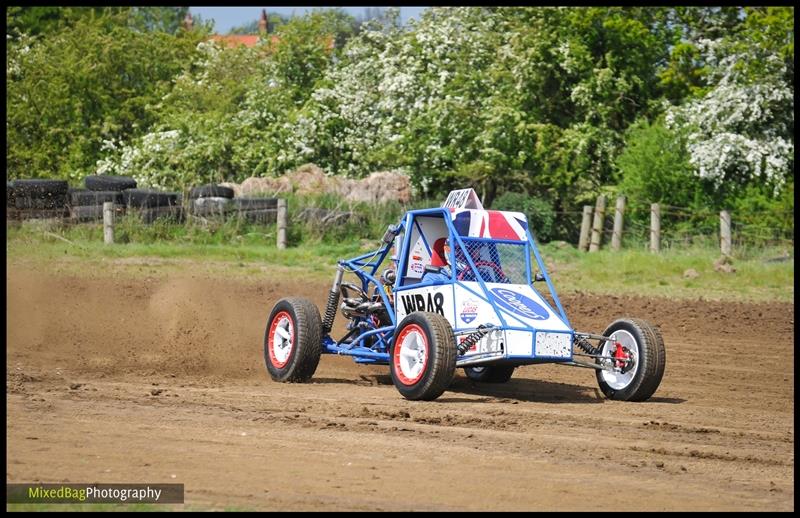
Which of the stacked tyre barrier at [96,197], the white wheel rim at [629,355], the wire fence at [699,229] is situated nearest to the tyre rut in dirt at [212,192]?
the stacked tyre barrier at [96,197]

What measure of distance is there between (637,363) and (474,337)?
1.55 meters

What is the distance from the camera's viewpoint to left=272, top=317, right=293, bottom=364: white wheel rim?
1271cm

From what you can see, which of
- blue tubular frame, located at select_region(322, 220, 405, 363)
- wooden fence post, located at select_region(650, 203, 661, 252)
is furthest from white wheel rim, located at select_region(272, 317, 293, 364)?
wooden fence post, located at select_region(650, 203, 661, 252)

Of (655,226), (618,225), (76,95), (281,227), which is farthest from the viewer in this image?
(76,95)

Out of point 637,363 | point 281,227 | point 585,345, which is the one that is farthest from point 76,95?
point 637,363

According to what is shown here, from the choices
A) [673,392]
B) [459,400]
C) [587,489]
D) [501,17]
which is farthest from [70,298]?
[501,17]

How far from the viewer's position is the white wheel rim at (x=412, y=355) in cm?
1109

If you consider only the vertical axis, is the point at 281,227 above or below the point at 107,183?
below

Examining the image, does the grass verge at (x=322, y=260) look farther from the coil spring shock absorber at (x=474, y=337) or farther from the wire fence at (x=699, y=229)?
the coil spring shock absorber at (x=474, y=337)

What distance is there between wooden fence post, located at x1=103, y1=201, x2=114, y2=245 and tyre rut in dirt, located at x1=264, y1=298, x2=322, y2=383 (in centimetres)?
1248

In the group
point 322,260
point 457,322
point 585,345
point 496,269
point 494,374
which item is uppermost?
point 496,269

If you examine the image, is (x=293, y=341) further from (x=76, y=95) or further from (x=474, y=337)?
(x=76, y=95)

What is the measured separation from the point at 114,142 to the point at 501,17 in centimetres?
1320

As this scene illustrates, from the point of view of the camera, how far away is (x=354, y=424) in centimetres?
935
